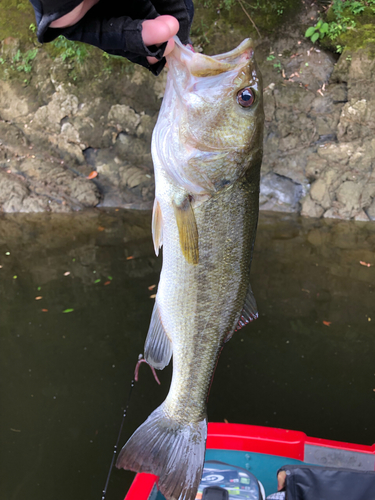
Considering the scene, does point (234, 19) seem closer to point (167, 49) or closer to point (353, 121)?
point (353, 121)

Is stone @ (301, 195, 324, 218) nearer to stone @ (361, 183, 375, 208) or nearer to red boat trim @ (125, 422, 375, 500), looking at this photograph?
stone @ (361, 183, 375, 208)

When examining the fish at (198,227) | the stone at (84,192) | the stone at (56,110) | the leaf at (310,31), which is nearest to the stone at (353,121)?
the leaf at (310,31)

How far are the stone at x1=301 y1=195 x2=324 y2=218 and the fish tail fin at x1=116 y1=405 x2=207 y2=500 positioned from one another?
649 cm

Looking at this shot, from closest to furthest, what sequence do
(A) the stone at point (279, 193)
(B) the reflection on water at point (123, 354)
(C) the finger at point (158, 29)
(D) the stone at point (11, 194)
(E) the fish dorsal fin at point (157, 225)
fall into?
1. (C) the finger at point (158, 29)
2. (E) the fish dorsal fin at point (157, 225)
3. (B) the reflection on water at point (123, 354)
4. (D) the stone at point (11, 194)
5. (A) the stone at point (279, 193)

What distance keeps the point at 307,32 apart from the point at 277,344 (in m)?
6.27

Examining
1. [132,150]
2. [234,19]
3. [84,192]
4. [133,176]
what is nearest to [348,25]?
[234,19]

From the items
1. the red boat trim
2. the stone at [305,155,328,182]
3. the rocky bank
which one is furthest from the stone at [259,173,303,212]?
the red boat trim

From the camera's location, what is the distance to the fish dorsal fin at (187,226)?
54.5 inches

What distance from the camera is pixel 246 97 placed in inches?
53.3

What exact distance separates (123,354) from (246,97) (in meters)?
3.14

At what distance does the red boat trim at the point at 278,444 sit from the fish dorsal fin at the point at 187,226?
5.53 feet

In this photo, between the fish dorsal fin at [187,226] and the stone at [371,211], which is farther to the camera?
the stone at [371,211]

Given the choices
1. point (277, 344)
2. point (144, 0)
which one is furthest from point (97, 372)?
point (144, 0)

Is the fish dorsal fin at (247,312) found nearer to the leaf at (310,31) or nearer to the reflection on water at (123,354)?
the reflection on water at (123,354)
